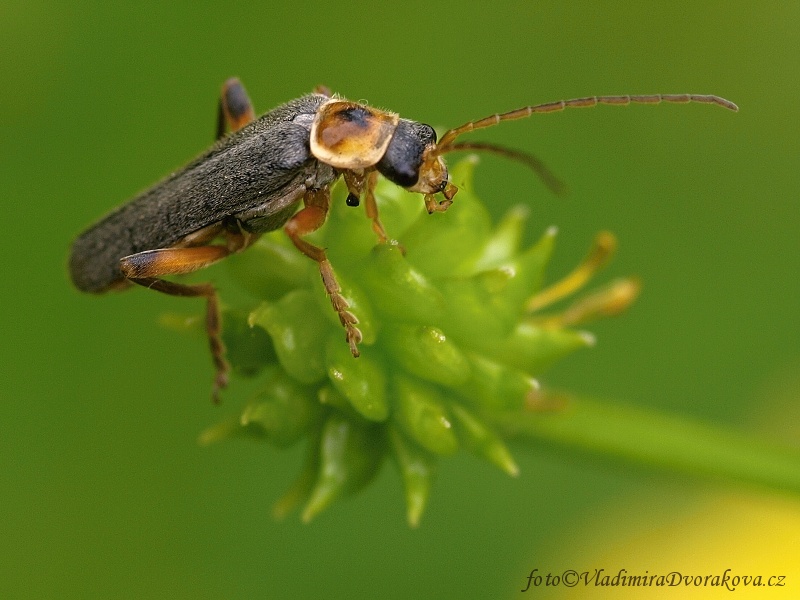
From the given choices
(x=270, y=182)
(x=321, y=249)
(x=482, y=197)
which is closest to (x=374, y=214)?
(x=321, y=249)

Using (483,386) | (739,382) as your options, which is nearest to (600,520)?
(739,382)

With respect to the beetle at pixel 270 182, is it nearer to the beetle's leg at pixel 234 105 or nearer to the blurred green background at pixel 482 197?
the beetle's leg at pixel 234 105

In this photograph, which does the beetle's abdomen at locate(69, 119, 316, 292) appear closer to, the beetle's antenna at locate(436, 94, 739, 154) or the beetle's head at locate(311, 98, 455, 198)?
the beetle's head at locate(311, 98, 455, 198)

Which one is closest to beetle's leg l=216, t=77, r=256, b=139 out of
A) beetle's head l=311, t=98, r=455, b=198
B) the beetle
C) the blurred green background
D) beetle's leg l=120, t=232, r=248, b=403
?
the beetle

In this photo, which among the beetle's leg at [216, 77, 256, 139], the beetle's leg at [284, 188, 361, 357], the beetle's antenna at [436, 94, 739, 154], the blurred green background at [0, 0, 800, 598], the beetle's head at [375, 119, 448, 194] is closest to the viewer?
the beetle's leg at [284, 188, 361, 357]

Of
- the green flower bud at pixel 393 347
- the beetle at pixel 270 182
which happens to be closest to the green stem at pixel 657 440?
the green flower bud at pixel 393 347

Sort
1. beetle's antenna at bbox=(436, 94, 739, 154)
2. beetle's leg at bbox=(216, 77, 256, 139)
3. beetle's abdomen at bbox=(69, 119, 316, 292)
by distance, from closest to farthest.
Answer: beetle's antenna at bbox=(436, 94, 739, 154), beetle's abdomen at bbox=(69, 119, 316, 292), beetle's leg at bbox=(216, 77, 256, 139)

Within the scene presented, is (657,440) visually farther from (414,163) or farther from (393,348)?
(414,163)
